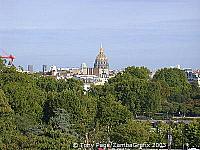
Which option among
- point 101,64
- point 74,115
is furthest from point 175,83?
point 101,64

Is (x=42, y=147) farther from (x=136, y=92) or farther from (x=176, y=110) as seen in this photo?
(x=176, y=110)

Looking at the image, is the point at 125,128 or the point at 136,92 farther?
the point at 136,92

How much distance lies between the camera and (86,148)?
26234 mm

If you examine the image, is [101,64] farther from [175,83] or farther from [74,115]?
[74,115]

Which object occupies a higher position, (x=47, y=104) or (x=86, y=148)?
(x=47, y=104)

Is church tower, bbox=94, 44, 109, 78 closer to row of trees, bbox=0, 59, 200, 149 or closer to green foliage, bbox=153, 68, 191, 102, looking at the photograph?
green foliage, bbox=153, 68, 191, 102

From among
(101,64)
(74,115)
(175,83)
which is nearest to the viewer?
(74,115)

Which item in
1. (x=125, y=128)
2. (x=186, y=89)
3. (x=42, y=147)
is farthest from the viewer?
(x=186, y=89)

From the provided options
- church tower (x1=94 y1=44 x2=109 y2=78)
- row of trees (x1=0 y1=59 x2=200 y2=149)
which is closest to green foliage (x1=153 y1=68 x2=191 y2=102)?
row of trees (x1=0 y1=59 x2=200 y2=149)

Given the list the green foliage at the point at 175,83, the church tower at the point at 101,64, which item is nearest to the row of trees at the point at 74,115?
the green foliage at the point at 175,83

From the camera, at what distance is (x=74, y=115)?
1308 inches

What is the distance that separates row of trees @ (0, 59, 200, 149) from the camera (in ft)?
84.4

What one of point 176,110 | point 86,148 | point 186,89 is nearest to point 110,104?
point 86,148

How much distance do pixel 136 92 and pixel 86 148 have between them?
23.2 m
